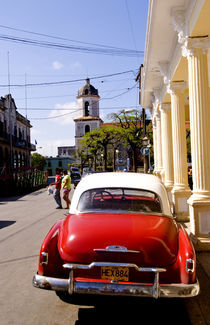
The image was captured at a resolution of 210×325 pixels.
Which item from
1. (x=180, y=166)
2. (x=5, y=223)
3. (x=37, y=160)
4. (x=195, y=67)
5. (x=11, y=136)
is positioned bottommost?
(x=5, y=223)

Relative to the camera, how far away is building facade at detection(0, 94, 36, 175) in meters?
41.1

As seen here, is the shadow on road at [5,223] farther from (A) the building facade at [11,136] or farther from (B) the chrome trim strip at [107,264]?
(A) the building facade at [11,136]

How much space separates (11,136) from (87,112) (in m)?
41.1

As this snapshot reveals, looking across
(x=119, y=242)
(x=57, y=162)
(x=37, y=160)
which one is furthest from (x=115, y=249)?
(x=57, y=162)

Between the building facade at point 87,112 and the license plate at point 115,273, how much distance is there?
76914 millimetres

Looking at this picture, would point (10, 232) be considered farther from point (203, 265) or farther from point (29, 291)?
point (203, 265)

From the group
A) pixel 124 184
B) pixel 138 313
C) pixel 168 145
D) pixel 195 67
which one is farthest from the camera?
pixel 168 145

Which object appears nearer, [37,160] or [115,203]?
[115,203]

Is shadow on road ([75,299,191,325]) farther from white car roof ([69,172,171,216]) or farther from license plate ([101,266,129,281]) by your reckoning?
white car roof ([69,172,171,216])

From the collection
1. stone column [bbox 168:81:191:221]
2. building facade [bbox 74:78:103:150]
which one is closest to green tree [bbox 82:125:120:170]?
building facade [bbox 74:78:103:150]

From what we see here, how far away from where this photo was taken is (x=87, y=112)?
82.9 metres

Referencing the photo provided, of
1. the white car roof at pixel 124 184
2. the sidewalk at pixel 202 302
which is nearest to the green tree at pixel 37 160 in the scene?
the white car roof at pixel 124 184

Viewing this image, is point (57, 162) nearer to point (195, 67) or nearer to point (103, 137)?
point (103, 137)

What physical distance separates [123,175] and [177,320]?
87.5 inches
